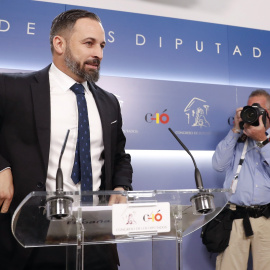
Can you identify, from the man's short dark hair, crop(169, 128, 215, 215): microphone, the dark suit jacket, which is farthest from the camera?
the man's short dark hair

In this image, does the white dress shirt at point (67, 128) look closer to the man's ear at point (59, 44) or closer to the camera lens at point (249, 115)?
the man's ear at point (59, 44)

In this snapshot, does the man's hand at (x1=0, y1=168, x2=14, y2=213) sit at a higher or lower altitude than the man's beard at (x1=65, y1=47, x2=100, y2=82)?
lower

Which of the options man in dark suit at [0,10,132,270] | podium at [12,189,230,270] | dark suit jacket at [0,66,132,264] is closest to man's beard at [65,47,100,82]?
man in dark suit at [0,10,132,270]

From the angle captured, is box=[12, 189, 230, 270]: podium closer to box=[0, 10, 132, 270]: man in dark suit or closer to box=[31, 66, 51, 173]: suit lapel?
box=[0, 10, 132, 270]: man in dark suit

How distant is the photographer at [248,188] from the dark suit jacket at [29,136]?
147cm

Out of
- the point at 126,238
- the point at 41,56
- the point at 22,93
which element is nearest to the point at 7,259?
the point at 126,238

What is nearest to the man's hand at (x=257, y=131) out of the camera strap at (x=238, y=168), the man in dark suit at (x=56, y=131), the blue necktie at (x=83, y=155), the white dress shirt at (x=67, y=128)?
the camera strap at (x=238, y=168)

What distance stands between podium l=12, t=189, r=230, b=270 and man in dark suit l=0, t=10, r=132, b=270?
172mm

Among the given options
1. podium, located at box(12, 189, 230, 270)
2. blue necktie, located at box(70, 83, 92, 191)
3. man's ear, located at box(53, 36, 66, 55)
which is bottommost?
podium, located at box(12, 189, 230, 270)

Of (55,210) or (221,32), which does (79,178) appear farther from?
(221,32)

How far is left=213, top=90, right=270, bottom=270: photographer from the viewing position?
2865 millimetres

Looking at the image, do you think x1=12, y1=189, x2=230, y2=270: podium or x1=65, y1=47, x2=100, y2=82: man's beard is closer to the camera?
x1=12, y1=189, x2=230, y2=270: podium

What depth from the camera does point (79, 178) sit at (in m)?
1.50

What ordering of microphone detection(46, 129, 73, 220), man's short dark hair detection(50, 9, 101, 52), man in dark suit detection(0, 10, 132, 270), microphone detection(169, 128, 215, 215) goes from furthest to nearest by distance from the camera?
1. man's short dark hair detection(50, 9, 101, 52)
2. man in dark suit detection(0, 10, 132, 270)
3. microphone detection(169, 128, 215, 215)
4. microphone detection(46, 129, 73, 220)
